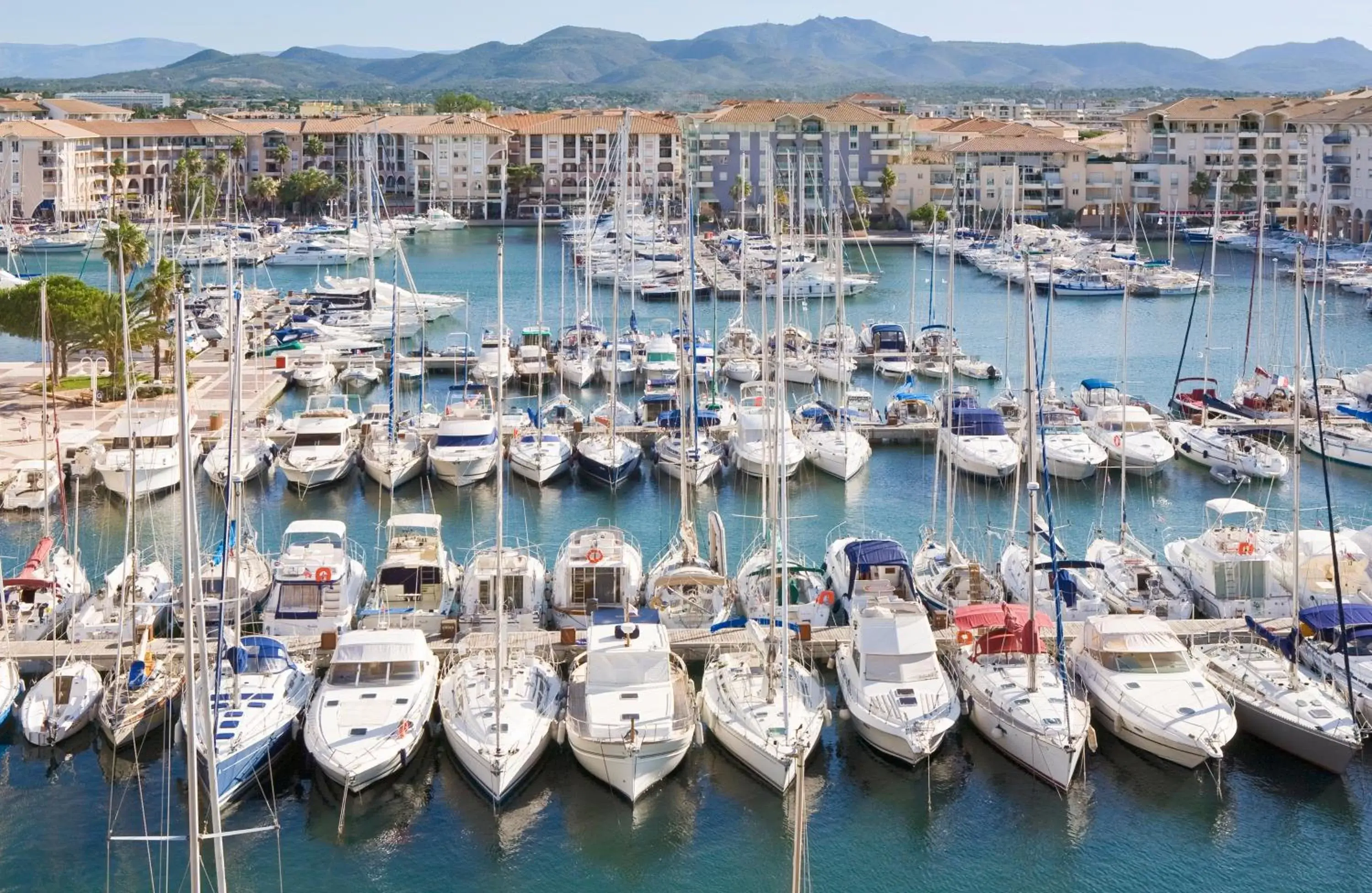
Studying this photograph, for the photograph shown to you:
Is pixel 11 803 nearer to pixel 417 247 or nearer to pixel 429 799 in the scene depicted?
pixel 429 799

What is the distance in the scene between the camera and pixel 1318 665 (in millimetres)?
23422

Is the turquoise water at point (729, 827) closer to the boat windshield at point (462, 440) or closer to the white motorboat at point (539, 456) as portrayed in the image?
the white motorboat at point (539, 456)

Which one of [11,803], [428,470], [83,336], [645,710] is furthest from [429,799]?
[83,336]

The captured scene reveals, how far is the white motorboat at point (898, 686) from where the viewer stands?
2166cm

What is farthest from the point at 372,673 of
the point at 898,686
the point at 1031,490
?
the point at 1031,490

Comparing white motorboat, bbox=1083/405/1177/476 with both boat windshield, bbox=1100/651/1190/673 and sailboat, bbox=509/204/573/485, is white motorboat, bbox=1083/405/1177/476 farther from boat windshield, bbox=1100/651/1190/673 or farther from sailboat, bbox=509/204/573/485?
boat windshield, bbox=1100/651/1190/673

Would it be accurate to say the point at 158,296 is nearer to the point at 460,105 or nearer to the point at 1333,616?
the point at 1333,616

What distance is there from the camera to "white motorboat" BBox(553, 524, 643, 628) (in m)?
26.4

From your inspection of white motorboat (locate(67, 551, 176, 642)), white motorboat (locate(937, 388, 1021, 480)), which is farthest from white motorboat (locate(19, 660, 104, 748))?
white motorboat (locate(937, 388, 1021, 480))

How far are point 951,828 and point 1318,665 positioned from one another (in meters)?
6.84

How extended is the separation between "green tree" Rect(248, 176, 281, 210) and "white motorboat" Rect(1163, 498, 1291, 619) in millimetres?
99391

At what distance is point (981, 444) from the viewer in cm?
3812

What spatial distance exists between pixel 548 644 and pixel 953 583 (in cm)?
745

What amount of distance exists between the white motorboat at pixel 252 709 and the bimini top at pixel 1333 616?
15055 millimetres
